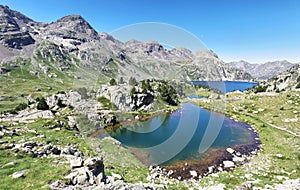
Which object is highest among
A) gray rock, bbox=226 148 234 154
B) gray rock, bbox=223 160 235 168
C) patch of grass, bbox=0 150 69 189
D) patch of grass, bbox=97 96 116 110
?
patch of grass, bbox=0 150 69 189

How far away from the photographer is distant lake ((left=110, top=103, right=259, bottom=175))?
113ft

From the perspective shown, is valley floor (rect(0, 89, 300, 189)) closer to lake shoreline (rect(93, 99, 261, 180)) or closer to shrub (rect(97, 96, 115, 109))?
lake shoreline (rect(93, 99, 261, 180))

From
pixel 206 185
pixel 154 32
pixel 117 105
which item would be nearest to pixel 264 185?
pixel 206 185

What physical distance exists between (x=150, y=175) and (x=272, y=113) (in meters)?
50.0

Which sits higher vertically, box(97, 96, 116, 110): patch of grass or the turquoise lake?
box(97, 96, 116, 110): patch of grass

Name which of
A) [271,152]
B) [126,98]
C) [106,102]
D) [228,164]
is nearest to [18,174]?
[228,164]

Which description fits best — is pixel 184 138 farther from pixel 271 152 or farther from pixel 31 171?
pixel 31 171

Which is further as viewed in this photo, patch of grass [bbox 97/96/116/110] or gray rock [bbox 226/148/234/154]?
patch of grass [bbox 97/96/116/110]

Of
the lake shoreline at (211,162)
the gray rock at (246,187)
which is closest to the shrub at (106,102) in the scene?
the lake shoreline at (211,162)

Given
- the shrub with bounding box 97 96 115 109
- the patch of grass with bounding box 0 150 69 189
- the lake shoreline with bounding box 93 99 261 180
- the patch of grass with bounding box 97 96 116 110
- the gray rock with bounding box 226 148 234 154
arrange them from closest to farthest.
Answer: the patch of grass with bounding box 0 150 69 189, the lake shoreline with bounding box 93 99 261 180, the gray rock with bounding box 226 148 234 154, the patch of grass with bounding box 97 96 116 110, the shrub with bounding box 97 96 115 109

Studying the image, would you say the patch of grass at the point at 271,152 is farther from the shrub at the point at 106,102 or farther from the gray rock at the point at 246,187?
the shrub at the point at 106,102

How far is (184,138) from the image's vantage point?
44312mm

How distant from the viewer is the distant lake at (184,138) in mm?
34375

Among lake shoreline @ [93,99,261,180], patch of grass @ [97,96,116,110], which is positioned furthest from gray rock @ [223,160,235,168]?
patch of grass @ [97,96,116,110]
